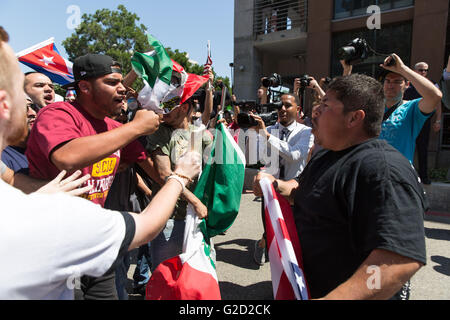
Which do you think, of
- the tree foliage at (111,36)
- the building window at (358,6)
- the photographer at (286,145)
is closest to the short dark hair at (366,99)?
the photographer at (286,145)

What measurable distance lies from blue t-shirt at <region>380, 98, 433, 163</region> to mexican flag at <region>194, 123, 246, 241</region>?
5.60 ft

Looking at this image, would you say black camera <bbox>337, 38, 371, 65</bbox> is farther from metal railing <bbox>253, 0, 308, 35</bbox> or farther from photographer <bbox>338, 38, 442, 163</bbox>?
metal railing <bbox>253, 0, 308, 35</bbox>

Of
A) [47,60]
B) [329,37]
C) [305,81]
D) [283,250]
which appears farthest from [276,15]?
[283,250]

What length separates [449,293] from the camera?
304 cm

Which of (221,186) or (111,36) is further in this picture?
(111,36)

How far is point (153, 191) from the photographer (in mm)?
2668

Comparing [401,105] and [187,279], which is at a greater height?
[401,105]

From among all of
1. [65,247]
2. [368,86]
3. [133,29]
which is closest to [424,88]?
[368,86]

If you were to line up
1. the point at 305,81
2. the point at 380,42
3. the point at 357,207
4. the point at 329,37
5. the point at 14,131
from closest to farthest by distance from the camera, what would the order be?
the point at 14,131 → the point at 357,207 → the point at 305,81 → the point at 380,42 → the point at 329,37

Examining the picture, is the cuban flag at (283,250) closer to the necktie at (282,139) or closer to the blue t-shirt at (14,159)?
the blue t-shirt at (14,159)

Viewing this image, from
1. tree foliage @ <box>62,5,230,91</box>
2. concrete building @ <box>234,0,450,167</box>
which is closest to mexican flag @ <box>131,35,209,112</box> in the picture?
concrete building @ <box>234,0,450,167</box>

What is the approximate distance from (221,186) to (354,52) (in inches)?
90.8

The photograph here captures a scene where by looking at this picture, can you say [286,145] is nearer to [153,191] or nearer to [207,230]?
[153,191]
